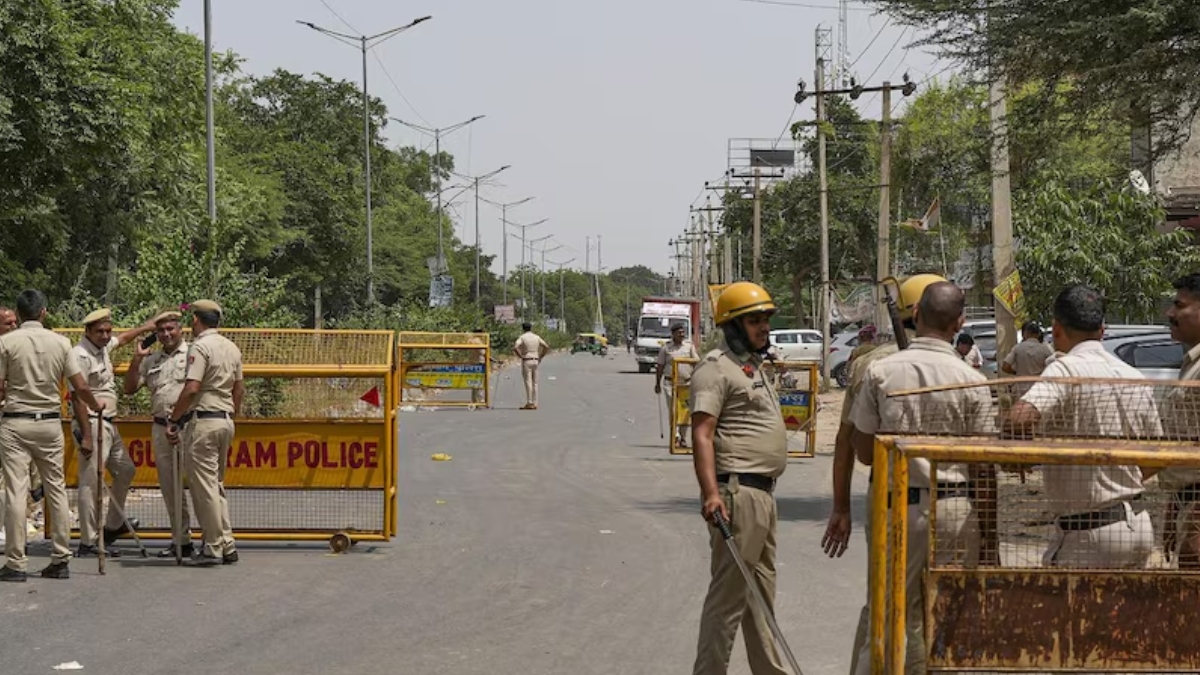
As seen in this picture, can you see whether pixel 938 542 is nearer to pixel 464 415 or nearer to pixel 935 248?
pixel 464 415

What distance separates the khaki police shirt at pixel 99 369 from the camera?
1080 centimetres

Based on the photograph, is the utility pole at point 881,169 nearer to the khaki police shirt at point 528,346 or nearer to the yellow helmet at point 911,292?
the khaki police shirt at point 528,346

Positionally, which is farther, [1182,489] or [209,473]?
[209,473]

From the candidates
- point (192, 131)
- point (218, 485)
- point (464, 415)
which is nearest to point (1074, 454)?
point (218, 485)

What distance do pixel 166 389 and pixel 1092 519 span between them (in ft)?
24.4

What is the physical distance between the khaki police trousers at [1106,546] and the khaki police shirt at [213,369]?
22.6ft

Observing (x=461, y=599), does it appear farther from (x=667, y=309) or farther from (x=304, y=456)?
(x=667, y=309)

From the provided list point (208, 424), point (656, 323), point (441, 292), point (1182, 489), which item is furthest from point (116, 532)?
point (656, 323)

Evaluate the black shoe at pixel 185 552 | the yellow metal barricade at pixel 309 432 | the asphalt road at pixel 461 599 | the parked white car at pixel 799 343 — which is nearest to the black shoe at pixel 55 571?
the asphalt road at pixel 461 599

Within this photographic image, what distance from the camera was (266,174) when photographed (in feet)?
163

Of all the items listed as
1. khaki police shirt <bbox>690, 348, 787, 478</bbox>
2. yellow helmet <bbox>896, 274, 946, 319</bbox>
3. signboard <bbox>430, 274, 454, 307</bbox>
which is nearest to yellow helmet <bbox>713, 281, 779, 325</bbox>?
khaki police shirt <bbox>690, 348, 787, 478</bbox>

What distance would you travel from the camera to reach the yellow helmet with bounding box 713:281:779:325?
250 inches

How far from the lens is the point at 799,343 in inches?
1949

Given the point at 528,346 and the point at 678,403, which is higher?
the point at 528,346
